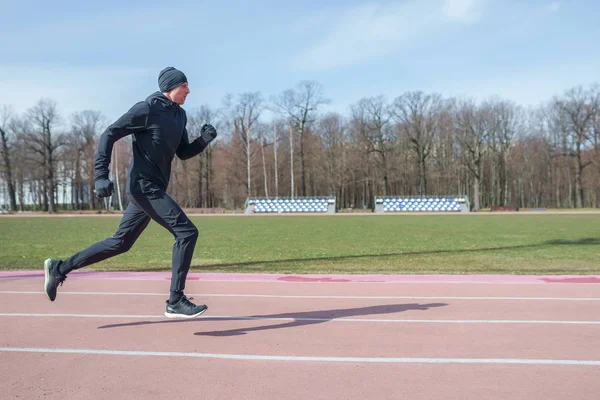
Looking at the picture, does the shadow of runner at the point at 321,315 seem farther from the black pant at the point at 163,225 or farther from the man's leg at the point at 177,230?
the black pant at the point at 163,225

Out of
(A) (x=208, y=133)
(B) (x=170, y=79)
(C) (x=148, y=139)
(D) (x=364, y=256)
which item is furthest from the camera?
(D) (x=364, y=256)

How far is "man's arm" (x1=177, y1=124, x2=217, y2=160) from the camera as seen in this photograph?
18.5 ft

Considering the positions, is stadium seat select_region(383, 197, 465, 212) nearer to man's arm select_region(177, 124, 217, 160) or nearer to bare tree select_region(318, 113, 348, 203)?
bare tree select_region(318, 113, 348, 203)

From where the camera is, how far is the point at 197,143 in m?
5.67

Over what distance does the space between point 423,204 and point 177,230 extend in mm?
59949

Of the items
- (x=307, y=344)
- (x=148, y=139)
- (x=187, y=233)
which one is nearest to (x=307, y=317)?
(x=307, y=344)

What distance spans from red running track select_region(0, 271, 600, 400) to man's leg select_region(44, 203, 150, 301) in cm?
50

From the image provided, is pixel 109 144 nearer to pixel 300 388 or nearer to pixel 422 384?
pixel 300 388

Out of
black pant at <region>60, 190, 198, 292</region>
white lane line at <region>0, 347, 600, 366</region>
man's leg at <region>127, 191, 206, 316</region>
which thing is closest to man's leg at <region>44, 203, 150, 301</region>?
black pant at <region>60, 190, 198, 292</region>

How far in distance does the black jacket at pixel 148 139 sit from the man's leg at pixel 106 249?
0.34 metres

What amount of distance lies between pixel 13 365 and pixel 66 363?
38 cm

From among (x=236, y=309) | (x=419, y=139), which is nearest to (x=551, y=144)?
(x=419, y=139)

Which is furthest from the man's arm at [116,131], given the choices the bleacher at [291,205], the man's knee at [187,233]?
the bleacher at [291,205]

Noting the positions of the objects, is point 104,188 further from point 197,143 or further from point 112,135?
point 197,143
